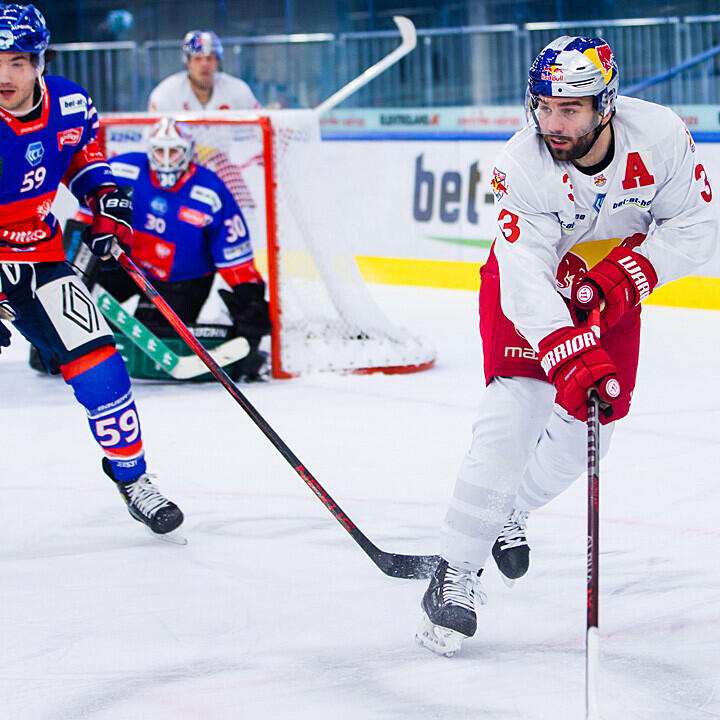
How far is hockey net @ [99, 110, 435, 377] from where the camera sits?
173 inches

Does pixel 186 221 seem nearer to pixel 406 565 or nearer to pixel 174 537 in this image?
pixel 174 537

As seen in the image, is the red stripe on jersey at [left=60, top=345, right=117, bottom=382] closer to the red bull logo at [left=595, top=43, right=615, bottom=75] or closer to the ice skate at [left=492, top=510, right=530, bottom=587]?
the ice skate at [left=492, top=510, right=530, bottom=587]

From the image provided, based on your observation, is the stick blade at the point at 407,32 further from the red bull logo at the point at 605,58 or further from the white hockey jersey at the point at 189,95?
the red bull logo at the point at 605,58

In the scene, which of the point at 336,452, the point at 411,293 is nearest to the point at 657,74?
the point at 411,293

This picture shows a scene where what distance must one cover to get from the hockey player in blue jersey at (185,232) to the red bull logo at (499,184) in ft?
7.96

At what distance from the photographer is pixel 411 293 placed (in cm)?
648

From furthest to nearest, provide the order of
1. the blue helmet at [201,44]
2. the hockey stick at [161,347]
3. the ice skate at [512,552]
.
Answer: the blue helmet at [201,44]
the hockey stick at [161,347]
the ice skate at [512,552]

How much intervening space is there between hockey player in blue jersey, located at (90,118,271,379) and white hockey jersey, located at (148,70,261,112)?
4.48ft

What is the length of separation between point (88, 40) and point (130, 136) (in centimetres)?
584

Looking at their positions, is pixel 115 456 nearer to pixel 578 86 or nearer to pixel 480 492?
pixel 480 492

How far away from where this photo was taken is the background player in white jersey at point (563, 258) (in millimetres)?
1894

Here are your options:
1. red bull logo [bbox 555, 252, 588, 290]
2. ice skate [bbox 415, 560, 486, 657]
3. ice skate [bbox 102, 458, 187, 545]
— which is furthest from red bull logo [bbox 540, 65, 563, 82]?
ice skate [bbox 102, 458, 187, 545]

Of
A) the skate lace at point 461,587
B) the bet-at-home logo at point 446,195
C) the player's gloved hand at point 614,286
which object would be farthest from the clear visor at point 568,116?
the bet-at-home logo at point 446,195

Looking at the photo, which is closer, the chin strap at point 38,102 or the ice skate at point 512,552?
the ice skate at point 512,552
